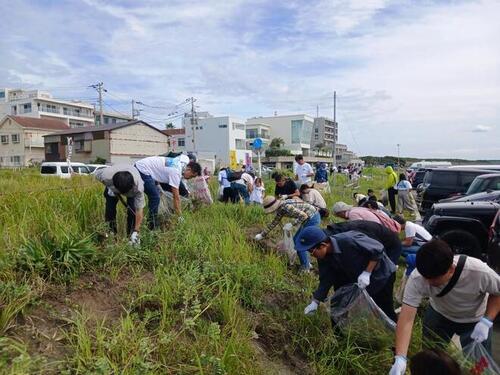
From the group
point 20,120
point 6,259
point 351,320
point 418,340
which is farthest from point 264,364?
point 20,120

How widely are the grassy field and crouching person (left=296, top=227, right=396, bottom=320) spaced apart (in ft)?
1.28

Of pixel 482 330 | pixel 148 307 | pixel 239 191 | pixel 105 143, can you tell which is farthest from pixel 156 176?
pixel 105 143

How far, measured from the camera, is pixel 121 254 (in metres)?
4.10

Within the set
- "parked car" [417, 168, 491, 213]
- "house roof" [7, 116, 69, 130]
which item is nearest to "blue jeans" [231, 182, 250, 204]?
"parked car" [417, 168, 491, 213]

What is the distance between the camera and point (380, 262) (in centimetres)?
370

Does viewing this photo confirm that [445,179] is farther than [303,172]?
Yes

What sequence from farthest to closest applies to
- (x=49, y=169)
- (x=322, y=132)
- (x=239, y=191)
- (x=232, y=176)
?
(x=322, y=132), (x=49, y=169), (x=232, y=176), (x=239, y=191)

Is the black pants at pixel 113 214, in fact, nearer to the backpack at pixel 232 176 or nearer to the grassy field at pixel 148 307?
the grassy field at pixel 148 307

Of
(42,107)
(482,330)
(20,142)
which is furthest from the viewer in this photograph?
(42,107)

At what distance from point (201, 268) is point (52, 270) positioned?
141cm

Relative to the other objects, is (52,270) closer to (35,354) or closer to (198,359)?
(35,354)

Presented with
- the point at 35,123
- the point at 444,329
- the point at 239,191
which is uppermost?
the point at 35,123

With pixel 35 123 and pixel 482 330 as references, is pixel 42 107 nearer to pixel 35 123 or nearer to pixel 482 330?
pixel 35 123

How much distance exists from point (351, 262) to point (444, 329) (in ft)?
2.89
